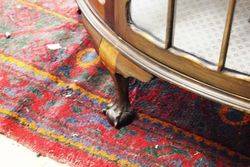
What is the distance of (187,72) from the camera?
913 millimetres

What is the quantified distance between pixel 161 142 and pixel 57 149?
10.8 inches

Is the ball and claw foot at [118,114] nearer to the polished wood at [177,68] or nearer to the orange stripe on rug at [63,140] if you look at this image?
the orange stripe on rug at [63,140]

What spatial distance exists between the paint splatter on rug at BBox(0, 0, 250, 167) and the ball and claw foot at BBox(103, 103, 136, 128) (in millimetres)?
21

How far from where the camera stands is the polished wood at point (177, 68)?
34.1 inches

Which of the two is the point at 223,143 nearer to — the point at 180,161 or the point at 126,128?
the point at 180,161

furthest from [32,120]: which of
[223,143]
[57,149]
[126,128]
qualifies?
[223,143]

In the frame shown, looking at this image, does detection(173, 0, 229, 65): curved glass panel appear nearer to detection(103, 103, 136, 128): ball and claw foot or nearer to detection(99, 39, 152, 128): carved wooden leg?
detection(99, 39, 152, 128): carved wooden leg

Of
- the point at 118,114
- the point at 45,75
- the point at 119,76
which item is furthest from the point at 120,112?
the point at 45,75

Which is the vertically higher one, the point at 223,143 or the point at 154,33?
the point at 154,33

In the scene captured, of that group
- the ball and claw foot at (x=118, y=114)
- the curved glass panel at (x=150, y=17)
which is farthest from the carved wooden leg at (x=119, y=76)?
the curved glass panel at (x=150, y=17)

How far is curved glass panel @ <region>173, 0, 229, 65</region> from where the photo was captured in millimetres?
903

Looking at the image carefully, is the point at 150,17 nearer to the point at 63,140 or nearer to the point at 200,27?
the point at 200,27

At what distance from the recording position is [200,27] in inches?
37.7

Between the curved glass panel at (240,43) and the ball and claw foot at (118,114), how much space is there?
404 mm
